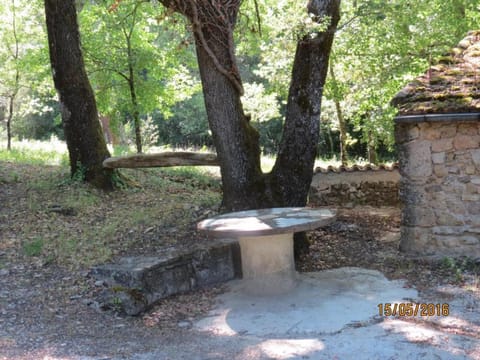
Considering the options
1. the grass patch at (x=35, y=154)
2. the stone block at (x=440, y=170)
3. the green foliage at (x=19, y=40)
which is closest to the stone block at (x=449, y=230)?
the stone block at (x=440, y=170)

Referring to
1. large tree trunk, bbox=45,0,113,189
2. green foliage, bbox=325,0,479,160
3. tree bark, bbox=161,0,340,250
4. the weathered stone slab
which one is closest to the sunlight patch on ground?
the weathered stone slab

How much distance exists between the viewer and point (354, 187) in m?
11.5

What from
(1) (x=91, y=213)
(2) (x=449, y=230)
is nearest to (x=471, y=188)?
(2) (x=449, y=230)

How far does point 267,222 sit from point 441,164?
2717 mm

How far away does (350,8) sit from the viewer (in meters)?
12.4

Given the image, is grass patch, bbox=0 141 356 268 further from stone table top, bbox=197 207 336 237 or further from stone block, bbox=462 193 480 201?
stone block, bbox=462 193 480 201

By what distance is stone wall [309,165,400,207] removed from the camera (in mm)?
11422

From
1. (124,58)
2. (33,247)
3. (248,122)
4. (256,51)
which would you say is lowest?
(33,247)

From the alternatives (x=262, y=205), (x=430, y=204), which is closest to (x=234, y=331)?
(x=262, y=205)

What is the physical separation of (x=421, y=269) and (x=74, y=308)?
4.23 m

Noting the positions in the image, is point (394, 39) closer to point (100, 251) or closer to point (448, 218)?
point (448, 218)

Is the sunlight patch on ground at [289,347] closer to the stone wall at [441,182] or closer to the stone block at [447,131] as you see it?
the stone wall at [441,182]

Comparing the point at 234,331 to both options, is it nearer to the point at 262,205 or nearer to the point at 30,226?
the point at 262,205

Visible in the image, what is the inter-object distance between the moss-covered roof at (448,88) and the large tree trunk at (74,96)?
499 centimetres
